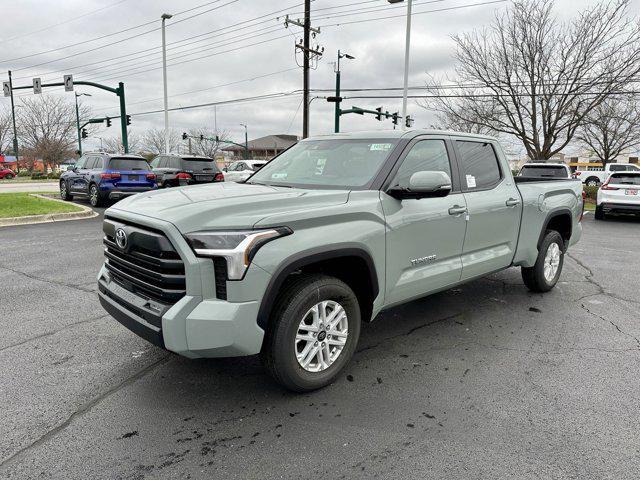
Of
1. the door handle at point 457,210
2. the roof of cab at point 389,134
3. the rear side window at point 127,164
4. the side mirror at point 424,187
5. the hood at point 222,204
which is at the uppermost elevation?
the roof of cab at point 389,134

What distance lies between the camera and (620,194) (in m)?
14.0

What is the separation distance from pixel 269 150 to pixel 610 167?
8412cm

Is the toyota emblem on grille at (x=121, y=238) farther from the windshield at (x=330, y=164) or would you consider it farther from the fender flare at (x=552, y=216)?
the fender flare at (x=552, y=216)

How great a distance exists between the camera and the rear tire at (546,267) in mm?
5449

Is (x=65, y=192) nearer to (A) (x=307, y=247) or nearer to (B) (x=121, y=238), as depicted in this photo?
(B) (x=121, y=238)

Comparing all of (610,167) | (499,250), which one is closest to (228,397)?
(499,250)

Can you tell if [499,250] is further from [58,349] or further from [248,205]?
[58,349]

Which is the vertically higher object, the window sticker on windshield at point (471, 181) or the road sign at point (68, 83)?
the road sign at point (68, 83)

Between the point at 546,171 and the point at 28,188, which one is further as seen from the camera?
the point at 28,188

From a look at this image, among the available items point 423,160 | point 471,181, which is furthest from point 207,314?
Answer: point 471,181

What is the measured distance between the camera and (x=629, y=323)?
15.5 ft

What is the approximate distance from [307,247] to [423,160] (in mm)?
1629

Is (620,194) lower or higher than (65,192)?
higher

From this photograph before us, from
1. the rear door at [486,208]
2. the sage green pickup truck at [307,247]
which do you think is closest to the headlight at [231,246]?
the sage green pickup truck at [307,247]
